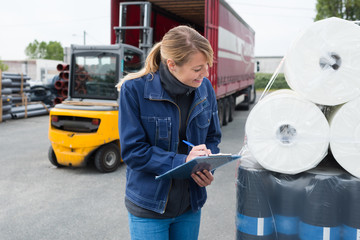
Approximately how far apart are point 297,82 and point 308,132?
27 centimetres

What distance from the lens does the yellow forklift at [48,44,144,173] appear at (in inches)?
232

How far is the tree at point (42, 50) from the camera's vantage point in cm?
8669

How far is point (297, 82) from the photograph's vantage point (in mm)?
1911

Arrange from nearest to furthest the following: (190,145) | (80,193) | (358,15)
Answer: (190,145)
(80,193)
(358,15)

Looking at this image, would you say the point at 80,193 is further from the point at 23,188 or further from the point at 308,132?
the point at 308,132

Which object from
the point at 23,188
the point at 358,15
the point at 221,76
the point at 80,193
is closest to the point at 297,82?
the point at 80,193

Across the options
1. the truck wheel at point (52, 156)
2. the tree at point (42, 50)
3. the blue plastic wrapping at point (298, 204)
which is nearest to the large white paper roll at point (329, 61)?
the blue plastic wrapping at point (298, 204)

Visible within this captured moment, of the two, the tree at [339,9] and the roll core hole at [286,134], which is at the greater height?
the tree at [339,9]

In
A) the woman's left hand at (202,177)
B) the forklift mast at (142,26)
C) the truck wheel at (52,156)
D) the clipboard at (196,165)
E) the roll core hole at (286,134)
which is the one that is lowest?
the truck wheel at (52,156)

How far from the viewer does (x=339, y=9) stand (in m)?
24.1

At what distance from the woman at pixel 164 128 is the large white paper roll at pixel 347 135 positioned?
2.28 feet

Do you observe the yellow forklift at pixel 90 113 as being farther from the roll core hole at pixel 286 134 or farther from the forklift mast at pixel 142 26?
the roll core hole at pixel 286 134

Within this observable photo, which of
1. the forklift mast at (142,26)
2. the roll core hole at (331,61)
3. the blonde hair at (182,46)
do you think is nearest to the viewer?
the blonde hair at (182,46)

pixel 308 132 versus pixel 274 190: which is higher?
pixel 308 132
